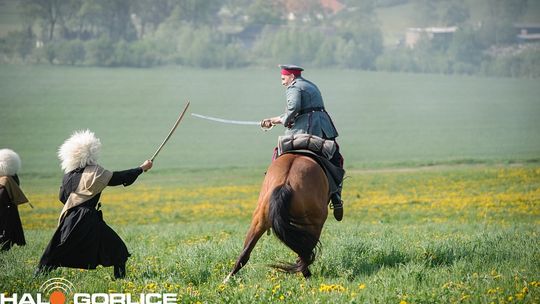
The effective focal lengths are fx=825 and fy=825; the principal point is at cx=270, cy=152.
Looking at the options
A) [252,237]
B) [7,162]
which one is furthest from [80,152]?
[7,162]

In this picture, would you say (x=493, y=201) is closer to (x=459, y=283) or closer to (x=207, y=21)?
(x=459, y=283)

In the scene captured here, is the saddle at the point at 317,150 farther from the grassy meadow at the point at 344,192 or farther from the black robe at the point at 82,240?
the black robe at the point at 82,240

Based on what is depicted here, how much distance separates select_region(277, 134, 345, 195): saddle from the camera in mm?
10203

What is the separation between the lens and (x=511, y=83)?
266 ft

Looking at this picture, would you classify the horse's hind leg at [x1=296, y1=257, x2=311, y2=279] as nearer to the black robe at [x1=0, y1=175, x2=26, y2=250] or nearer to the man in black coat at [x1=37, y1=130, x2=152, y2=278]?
the man in black coat at [x1=37, y1=130, x2=152, y2=278]

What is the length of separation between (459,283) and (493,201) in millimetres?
15883

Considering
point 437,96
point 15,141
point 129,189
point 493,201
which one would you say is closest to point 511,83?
point 437,96

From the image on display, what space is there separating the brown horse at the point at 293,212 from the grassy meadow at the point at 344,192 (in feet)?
0.96

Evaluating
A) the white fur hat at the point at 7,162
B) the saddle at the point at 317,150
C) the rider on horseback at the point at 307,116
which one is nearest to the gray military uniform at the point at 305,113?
the rider on horseback at the point at 307,116

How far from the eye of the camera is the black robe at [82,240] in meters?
9.82

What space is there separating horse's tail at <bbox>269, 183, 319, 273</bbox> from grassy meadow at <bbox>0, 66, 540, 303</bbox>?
0.83 feet

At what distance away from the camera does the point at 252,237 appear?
950 cm

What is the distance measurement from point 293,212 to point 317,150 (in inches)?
44.8

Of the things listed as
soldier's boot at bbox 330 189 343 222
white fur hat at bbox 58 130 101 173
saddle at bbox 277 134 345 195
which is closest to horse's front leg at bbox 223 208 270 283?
saddle at bbox 277 134 345 195
